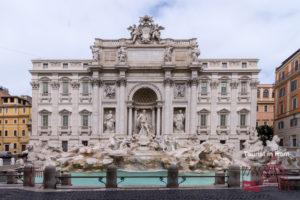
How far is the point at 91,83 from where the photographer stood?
4628 centimetres

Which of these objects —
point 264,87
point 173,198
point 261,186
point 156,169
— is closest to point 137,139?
point 156,169

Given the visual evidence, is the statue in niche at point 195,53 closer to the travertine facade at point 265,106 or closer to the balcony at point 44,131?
the balcony at point 44,131

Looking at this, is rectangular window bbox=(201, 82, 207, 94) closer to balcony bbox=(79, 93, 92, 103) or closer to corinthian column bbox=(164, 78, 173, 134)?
corinthian column bbox=(164, 78, 173, 134)

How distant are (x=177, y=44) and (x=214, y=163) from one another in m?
19.4

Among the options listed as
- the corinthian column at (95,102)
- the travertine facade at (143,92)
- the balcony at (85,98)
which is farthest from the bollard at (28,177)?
the balcony at (85,98)

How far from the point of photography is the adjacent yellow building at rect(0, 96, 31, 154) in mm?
70562

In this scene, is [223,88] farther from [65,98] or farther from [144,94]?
[65,98]

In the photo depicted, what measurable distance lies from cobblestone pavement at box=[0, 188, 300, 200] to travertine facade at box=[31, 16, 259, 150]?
2873 cm

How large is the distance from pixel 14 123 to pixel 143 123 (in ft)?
121

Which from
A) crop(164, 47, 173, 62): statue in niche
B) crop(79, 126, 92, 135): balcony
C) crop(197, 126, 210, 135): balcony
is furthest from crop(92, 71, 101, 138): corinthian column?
crop(197, 126, 210, 135): balcony

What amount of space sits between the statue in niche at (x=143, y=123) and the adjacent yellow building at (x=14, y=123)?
109 ft

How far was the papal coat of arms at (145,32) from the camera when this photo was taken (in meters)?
46.4

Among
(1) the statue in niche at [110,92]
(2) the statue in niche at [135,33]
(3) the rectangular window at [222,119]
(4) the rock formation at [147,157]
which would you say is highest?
(2) the statue in niche at [135,33]

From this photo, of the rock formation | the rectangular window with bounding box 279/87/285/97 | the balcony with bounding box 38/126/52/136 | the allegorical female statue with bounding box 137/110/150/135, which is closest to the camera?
the rock formation
